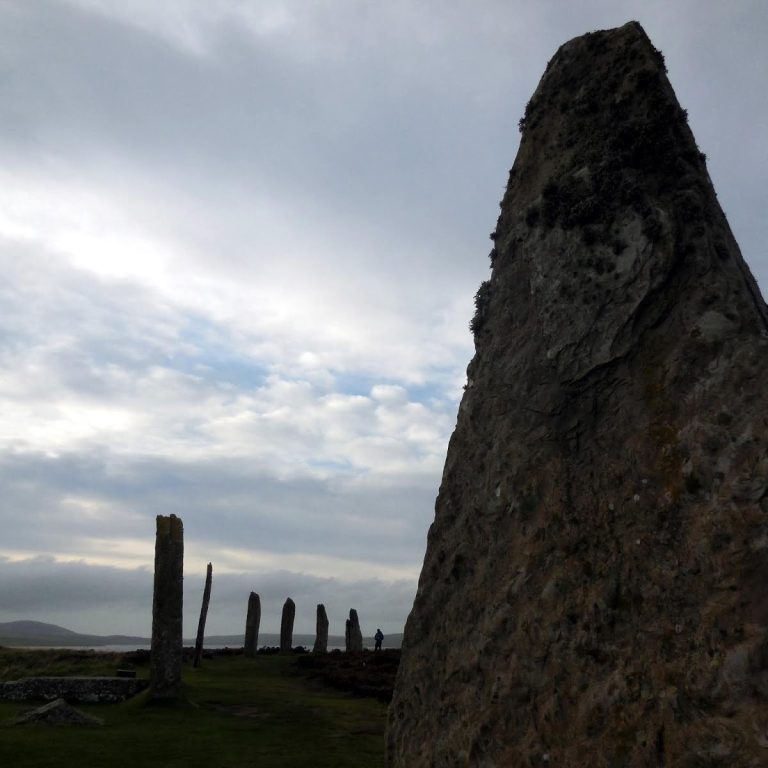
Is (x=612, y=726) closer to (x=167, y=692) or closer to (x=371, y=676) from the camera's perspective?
(x=167, y=692)

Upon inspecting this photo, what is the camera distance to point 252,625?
36594 mm

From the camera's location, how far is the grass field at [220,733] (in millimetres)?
11594

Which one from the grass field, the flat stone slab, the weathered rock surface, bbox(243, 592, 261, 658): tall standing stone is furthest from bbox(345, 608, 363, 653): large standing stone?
the weathered rock surface

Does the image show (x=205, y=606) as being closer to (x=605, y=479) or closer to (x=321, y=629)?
(x=321, y=629)

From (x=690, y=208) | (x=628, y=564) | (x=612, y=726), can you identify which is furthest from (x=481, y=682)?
(x=690, y=208)

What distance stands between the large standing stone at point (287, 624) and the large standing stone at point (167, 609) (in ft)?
78.5

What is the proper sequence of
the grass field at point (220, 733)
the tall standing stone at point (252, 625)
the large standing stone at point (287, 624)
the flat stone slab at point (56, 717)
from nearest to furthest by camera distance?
1. the grass field at point (220, 733)
2. the flat stone slab at point (56, 717)
3. the tall standing stone at point (252, 625)
4. the large standing stone at point (287, 624)

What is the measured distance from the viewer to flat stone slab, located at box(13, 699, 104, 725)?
1450 cm

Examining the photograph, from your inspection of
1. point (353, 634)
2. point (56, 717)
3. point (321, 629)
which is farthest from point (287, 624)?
point (56, 717)

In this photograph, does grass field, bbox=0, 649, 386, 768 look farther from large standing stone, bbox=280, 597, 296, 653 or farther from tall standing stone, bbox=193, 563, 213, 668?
large standing stone, bbox=280, 597, 296, 653

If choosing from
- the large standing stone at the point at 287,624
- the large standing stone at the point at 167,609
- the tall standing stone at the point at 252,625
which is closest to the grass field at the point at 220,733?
the large standing stone at the point at 167,609

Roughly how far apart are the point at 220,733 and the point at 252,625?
77.0 ft

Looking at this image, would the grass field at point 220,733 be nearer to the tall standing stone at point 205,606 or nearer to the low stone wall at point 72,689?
the low stone wall at point 72,689

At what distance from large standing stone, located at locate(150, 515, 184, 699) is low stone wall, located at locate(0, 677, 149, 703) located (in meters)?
2.76
